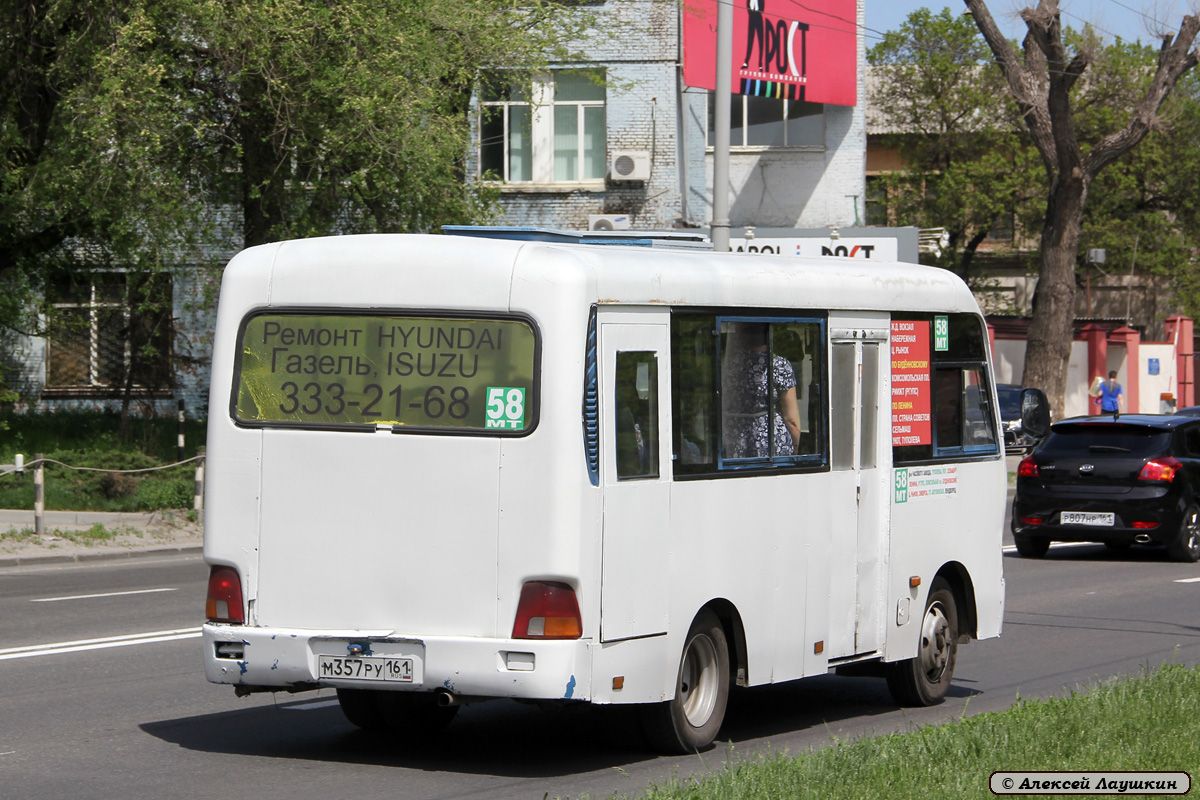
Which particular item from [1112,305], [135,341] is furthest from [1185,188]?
[135,341]

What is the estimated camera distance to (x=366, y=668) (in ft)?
24.3

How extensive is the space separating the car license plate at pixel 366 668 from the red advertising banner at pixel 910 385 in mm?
3386

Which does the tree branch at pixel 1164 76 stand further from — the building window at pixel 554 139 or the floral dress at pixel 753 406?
the floral dress at pixel 753 406

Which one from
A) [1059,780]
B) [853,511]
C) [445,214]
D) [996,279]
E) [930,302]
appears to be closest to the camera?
[1059,780]

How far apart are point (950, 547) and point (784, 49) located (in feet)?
83.3

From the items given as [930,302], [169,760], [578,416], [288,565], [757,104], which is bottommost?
[169,760]

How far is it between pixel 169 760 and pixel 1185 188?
54424 mm

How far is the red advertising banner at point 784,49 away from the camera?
3238 cm

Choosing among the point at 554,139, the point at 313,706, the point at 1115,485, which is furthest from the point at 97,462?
the point at 313,706

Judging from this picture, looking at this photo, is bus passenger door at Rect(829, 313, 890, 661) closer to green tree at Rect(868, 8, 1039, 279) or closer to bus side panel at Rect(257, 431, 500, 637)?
bus side panel at Rect(257, 431, 500, 637)

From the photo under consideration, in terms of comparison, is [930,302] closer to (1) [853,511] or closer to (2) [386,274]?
(1) [853,511]

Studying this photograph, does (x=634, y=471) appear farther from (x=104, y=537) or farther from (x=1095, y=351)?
(x=1095, y=351)

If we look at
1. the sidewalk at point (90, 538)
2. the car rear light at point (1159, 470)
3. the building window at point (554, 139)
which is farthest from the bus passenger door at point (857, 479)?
the building window at point (554, 139)

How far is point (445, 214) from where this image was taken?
75.0ft
